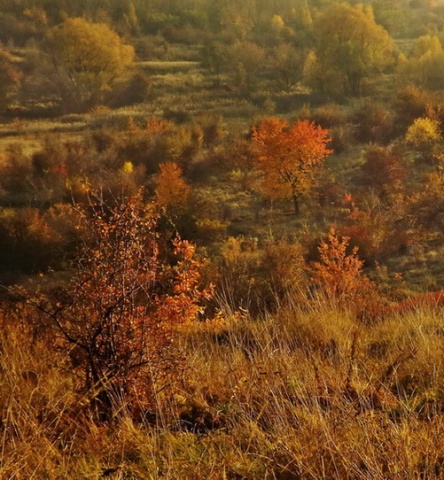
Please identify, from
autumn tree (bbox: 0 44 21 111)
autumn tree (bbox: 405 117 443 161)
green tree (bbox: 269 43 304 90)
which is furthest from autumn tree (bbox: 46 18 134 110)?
autumn tree (bbox: 405 117 443 161)

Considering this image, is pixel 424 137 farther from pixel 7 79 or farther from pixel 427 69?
pixel 7 79

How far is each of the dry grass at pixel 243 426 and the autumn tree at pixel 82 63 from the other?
5470 cm

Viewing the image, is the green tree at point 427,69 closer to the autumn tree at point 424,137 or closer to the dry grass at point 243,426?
the autumn tree at point 424,137

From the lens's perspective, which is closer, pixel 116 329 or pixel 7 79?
pixel 116 329

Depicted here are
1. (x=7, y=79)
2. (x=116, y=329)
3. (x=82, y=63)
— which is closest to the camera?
(x=116, y=329)

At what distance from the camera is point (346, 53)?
52594 millimetres

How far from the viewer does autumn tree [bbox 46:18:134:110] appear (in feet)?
181

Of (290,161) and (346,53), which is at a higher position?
(346,53)

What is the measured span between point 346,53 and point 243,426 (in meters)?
55.3

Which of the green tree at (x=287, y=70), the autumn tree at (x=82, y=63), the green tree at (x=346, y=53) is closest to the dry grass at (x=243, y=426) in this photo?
the green tree at (x=346, y=53)

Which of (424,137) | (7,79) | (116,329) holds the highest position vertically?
(7,79)

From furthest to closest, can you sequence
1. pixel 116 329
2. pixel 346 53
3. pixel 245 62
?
pixel 245 62
pixel 346 53
pixel 116 329

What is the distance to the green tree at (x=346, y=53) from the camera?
52.7 metres

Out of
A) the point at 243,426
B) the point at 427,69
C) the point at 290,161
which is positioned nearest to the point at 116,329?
the point at 243,426
